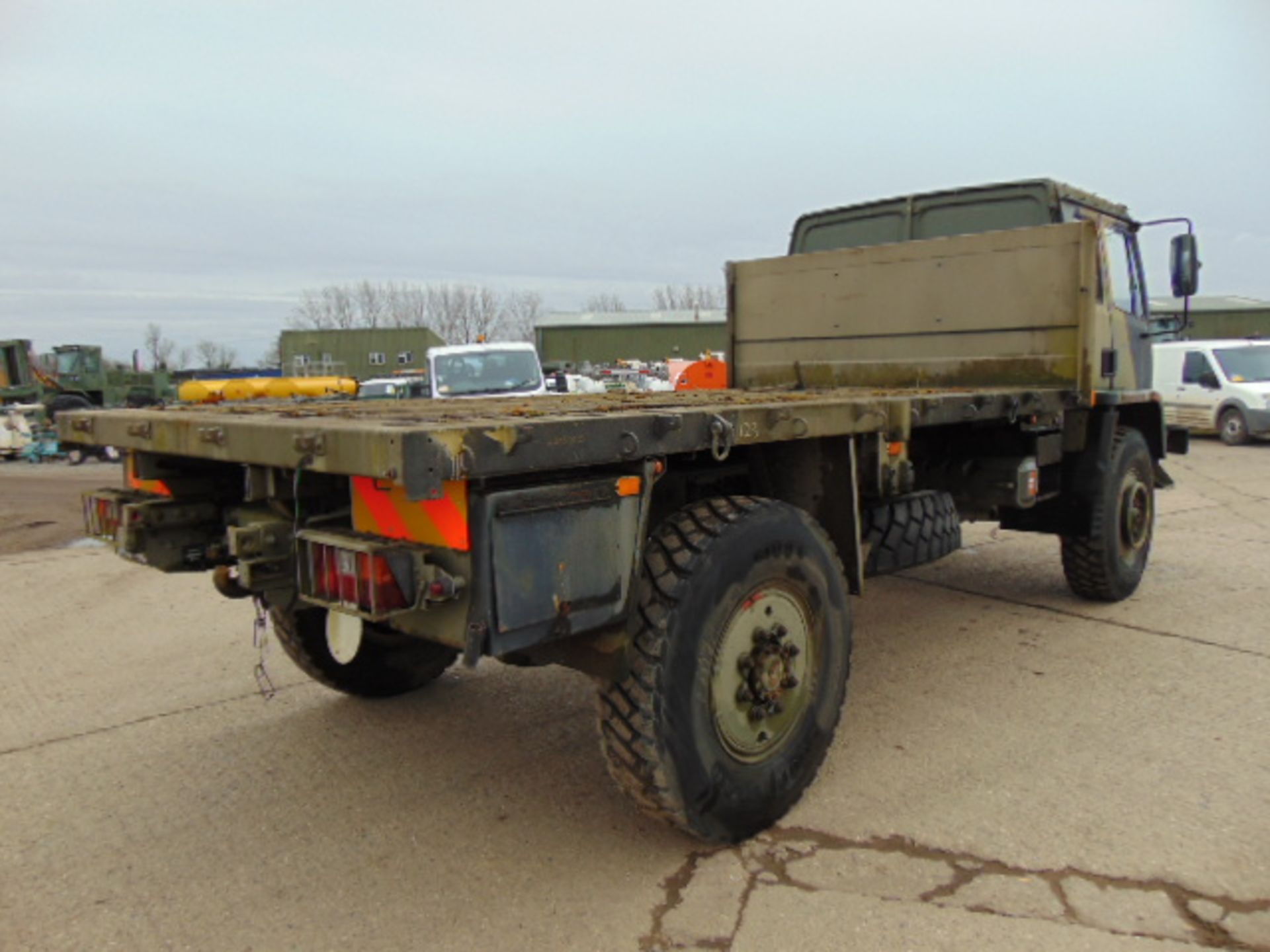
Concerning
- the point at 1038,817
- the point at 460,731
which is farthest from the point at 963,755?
the point at 460,731

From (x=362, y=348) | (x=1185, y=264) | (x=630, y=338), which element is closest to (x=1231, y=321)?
(x=630, y=338)

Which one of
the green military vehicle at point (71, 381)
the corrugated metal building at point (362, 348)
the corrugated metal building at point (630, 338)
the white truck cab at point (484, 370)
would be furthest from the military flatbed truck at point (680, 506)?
the corrugated metal building at point (630, 338)

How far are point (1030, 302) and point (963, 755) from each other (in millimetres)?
2641

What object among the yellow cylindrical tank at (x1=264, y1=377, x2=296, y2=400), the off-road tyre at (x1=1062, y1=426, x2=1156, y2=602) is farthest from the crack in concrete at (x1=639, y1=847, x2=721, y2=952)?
the yellow cylindrical tank at (x1=264, y1=377, x2=296, y2=400)

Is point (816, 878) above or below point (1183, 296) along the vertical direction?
below

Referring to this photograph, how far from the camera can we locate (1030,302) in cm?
523

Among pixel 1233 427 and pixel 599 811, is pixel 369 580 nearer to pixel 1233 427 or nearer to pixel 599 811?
pixel 599 811

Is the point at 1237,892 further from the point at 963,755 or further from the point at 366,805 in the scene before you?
the point at 366,805

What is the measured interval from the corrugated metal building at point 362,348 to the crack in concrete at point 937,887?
44697 millimetres

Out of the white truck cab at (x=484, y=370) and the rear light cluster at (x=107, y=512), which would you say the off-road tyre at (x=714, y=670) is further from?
the white truck cab at (x=484, y=370)

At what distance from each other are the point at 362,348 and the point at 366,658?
4723 centimetres

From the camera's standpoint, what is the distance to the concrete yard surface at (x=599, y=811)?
2.71m

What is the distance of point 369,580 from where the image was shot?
243 centimetres

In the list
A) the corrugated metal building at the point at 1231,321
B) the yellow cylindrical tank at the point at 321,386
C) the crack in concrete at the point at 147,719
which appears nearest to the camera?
the crack in concrete at the point at 147,719
